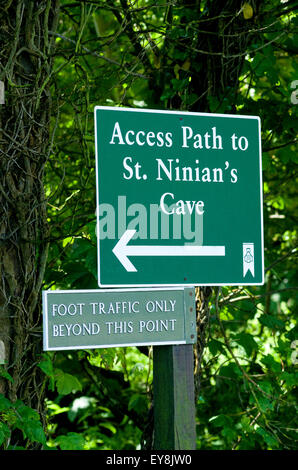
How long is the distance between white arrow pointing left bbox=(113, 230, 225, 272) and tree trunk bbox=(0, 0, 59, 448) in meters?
0.59

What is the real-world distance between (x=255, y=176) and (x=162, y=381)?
83 centimetres

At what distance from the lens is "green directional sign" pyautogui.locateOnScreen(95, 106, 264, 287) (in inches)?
87.3

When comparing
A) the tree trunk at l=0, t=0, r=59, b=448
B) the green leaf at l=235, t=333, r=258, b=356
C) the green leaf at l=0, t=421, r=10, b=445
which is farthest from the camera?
the green leaf at l=235, t=333, r=258, b=356

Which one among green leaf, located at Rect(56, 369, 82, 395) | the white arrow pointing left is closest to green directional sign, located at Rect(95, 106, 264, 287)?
the white arrow pointing left

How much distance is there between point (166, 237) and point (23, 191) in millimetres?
738

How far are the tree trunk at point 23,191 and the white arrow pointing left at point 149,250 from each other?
1.94ft

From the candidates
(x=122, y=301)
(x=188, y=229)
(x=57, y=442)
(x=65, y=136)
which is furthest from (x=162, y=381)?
(x=65, y=136)

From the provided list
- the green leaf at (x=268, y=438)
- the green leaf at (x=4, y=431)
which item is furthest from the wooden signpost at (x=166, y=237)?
the green leaf at (x=268, y=438)

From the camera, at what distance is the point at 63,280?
3102 millimetres

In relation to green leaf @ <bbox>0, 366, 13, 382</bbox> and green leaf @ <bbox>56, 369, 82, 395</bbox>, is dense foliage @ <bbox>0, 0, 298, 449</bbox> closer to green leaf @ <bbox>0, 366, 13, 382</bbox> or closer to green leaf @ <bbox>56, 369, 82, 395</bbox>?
green leaf @ <bbox>56, 369, 82, 395</bbox>

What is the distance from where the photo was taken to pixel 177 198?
2.32 m

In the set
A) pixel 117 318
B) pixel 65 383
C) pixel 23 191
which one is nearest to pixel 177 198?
pixel 117 318

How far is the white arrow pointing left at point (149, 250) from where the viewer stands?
2.21 meters

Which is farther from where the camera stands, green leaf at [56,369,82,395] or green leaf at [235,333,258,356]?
green leaf at [235,333,258,356]
